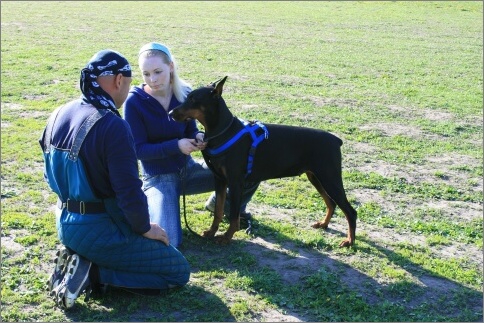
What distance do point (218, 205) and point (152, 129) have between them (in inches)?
36.1

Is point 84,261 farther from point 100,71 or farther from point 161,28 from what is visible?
point 161,28

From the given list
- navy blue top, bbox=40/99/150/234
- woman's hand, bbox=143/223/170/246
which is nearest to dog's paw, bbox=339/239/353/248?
woman's hand, bbox=143/223/170/246

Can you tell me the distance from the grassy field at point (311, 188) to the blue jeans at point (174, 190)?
0.27 m

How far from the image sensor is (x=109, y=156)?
14.4ft

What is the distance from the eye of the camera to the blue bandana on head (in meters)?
4.50

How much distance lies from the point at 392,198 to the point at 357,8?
25.2m

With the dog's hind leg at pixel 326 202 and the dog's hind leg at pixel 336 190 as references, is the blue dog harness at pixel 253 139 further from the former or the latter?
the dog's hind leg at pixel 326 202

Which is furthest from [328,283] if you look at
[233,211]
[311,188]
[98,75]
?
[311,188]

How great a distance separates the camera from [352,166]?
8.35 meters

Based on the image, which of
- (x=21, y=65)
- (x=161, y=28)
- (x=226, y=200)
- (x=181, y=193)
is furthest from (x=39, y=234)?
(x=161, y=28)

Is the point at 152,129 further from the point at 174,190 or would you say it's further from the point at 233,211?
the point at 233,211

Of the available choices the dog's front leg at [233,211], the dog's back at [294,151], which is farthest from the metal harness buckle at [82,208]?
the dog's back at [294,151]

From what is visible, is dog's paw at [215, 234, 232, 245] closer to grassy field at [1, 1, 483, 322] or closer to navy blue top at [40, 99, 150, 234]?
grassy field at [1, 1, 483, 322]

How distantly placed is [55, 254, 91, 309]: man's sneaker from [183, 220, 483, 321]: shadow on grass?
3.54 feet
